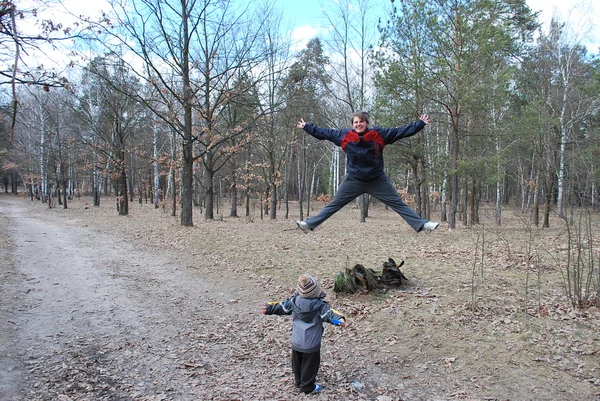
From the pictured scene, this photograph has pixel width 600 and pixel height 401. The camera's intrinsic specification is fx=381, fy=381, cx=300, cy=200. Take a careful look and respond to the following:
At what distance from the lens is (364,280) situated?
812cm

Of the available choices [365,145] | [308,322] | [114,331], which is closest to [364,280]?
[308,322]

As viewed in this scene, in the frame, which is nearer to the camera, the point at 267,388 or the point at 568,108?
the point at 267,388

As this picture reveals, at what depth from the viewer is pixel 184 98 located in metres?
16.7

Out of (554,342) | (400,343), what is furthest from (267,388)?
(554,342)

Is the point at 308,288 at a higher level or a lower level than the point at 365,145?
lower

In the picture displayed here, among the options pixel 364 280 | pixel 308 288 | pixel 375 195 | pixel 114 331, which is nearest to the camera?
pixel 308 288

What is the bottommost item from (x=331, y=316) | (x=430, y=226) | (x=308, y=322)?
(x=308, y=322)

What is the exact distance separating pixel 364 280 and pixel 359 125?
388cm

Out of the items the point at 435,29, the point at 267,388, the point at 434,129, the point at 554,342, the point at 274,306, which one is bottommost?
the point at 267,388

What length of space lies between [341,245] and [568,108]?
15.5 m

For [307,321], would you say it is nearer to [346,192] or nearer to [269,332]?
[346,192]

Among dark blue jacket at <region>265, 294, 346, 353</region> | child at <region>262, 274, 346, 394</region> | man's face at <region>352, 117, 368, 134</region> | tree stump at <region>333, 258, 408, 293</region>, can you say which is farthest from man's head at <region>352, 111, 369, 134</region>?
tree stump at <region>333, 258, 408, 293</region>

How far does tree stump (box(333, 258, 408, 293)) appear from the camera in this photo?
8109 millimetres

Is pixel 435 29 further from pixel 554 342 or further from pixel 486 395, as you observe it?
pixel 486 395
